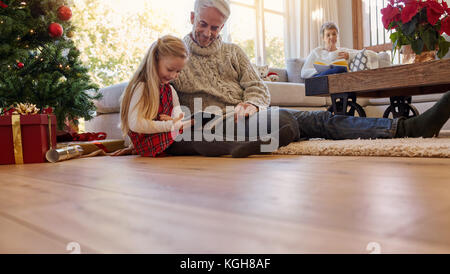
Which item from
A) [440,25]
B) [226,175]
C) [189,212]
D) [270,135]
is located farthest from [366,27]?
[189,212]

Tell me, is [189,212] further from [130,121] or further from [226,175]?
[130,121]

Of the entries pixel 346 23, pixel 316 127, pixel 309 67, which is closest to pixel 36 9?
pixel 316 127

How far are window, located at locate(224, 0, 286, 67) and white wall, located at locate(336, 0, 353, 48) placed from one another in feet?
3.56

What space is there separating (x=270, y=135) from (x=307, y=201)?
0.83 m

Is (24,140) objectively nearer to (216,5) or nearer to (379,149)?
(216,5)

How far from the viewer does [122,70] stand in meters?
4.29

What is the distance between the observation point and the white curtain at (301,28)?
5083mm

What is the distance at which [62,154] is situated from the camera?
148 centimetres

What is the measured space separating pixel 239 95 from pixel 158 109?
0.34m

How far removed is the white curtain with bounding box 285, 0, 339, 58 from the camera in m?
5.08

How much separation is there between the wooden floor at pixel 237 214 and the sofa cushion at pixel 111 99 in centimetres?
151

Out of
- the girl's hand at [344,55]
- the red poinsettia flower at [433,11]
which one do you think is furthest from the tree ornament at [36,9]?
the girl's hand at [344,55]

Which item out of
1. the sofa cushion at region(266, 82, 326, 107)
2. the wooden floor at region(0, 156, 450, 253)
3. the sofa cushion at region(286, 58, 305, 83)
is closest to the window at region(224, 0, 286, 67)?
the sofa cushion at region(286, 58, 305, 83)

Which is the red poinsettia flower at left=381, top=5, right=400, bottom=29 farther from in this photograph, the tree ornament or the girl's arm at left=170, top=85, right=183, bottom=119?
the tree ornament
